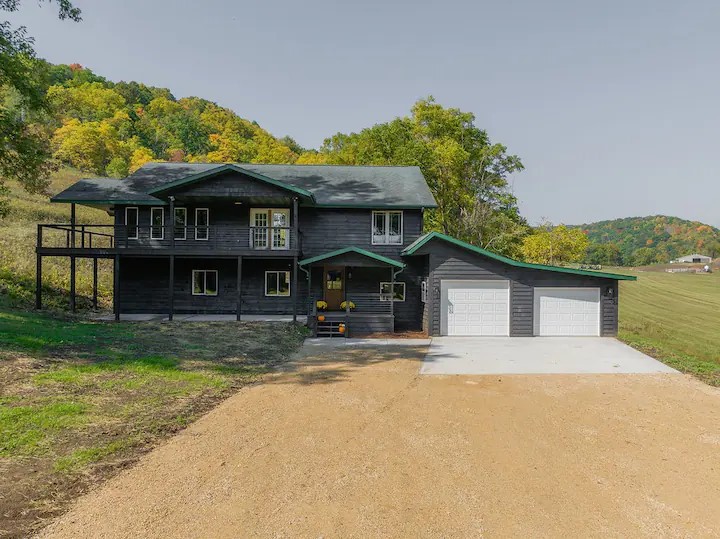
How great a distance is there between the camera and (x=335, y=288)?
2038 cm

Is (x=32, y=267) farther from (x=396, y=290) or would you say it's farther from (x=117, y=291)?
(x=396, y=290)

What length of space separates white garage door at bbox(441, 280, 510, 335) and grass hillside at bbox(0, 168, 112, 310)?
56.9 feet

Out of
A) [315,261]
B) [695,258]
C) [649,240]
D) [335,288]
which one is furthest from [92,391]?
[649,240]

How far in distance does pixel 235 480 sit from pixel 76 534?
1.66 metres

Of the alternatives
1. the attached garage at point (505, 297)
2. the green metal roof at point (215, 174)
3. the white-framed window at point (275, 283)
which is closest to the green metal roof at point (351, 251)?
the attached garage at point (505, 297)

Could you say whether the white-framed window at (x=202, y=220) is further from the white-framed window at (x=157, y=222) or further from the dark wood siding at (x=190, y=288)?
the white-framed window at (x=157, y=222)

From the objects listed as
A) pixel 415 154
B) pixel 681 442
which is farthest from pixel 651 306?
pixel 681 442

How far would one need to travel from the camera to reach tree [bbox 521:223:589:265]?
3756 cm

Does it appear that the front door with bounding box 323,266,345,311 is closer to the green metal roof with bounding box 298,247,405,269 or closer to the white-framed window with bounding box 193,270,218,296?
the green metal roof with bounding box 298,247,405,269

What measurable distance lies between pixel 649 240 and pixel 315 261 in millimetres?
170047

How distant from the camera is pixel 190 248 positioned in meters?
18.4

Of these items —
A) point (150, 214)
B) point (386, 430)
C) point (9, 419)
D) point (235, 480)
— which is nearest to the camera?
point (235, 480)

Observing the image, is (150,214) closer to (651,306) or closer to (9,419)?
(9,419)

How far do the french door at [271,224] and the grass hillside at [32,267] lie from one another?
9.28 meters
